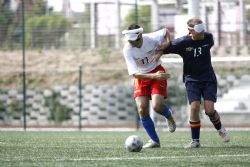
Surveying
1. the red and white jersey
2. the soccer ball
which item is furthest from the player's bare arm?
the soccer ball

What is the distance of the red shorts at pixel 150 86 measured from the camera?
12570 millimetres

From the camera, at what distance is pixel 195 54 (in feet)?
40.7

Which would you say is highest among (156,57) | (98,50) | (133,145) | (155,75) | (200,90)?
(156,57)

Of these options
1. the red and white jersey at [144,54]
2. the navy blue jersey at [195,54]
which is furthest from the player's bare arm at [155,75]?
the navy blue jersey at [195,54]

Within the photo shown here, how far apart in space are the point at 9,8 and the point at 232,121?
8.14m

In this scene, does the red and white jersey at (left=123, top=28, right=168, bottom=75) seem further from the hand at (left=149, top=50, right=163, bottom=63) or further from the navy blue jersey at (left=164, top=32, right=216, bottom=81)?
the navy blue jersey at (left=164, top=32, right=216, bottom=81)

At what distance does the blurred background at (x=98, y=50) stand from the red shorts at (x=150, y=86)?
13.0m

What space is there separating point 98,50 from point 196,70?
18.0 meters

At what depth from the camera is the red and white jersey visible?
1252 cm

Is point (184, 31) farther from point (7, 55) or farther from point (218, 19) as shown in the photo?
point (7, 55)

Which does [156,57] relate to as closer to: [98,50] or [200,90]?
[200,90]

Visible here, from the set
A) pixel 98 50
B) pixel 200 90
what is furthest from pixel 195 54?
pixel 98 50

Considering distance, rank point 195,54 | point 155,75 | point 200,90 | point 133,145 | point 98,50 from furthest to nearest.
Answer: point 98,50, point 200,90, point 195,54, point 155,75, point 133,145

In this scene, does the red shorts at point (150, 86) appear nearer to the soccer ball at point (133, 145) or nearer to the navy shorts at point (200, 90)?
the navy shorts at point (200, 90)
